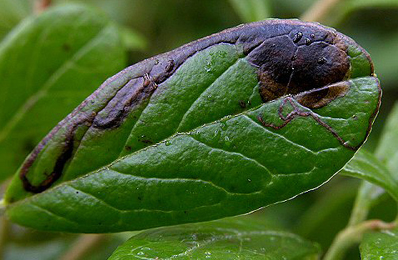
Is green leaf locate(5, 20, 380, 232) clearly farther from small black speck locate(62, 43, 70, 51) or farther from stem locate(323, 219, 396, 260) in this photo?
small black speck locate(62, 43, 70, 51)

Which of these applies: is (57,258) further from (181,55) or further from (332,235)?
(181,55)

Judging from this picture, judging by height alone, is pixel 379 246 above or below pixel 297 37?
below

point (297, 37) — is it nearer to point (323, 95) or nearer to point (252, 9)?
point (323, 95)

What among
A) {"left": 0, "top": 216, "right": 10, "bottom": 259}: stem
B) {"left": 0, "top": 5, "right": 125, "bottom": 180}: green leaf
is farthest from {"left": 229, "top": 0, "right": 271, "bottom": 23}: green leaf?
{"left": 0, "top": 216, "right": 10, "bottom": 259}: stem

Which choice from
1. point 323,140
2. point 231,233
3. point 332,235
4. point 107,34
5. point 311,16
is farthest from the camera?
point 332,235

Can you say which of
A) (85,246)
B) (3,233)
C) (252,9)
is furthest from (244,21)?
(3,233)

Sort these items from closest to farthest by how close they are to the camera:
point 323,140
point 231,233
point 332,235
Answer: point 323,140 → point 231,233 → point 332,235

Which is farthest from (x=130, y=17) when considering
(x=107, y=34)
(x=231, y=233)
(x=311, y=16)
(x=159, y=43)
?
(x=231, y=233)
